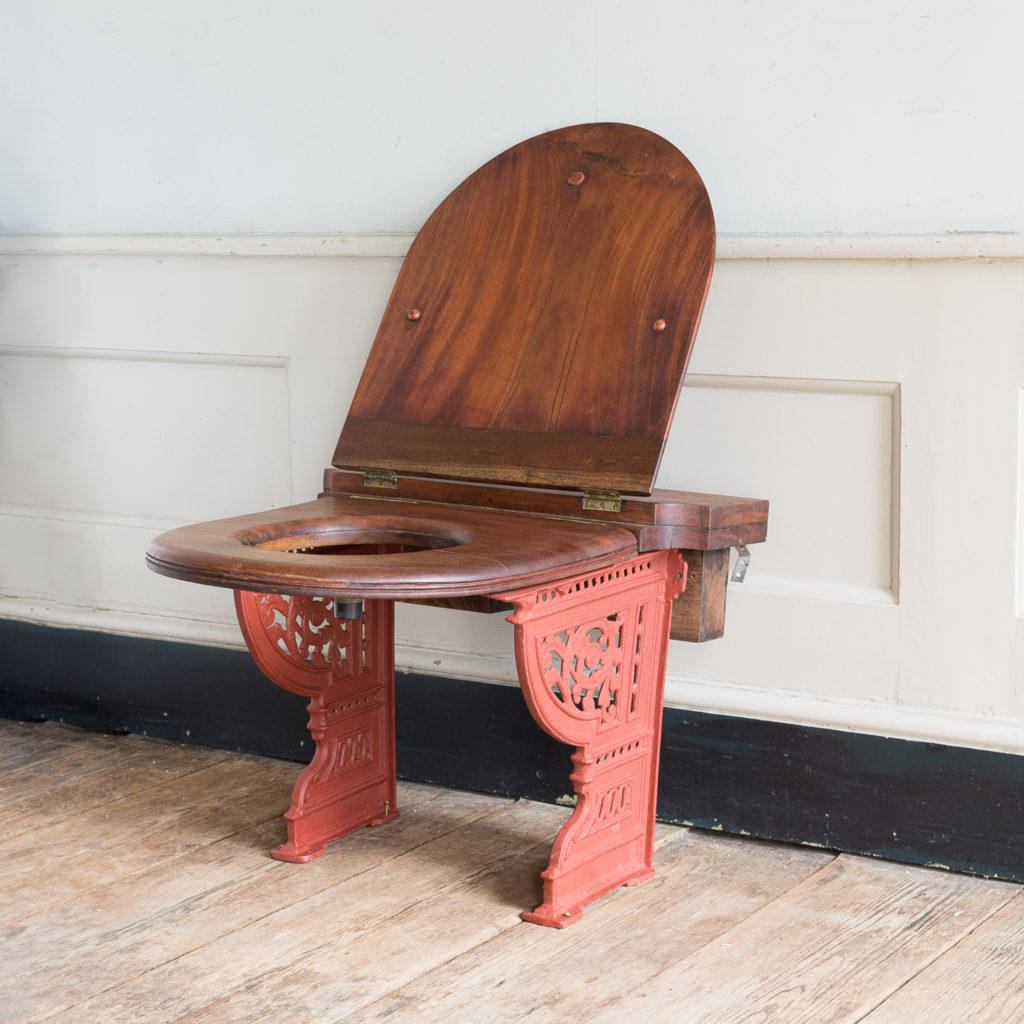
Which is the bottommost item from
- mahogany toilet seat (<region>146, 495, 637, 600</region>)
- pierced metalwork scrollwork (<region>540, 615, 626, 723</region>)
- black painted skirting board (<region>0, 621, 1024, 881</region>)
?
black painted skirting board (<region>0, 621, 1024, 881</region>)

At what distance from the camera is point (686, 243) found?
1725mm

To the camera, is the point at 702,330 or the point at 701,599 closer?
the point at 701,599

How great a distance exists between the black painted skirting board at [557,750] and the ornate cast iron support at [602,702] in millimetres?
195

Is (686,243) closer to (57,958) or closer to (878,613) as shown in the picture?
(878,613)

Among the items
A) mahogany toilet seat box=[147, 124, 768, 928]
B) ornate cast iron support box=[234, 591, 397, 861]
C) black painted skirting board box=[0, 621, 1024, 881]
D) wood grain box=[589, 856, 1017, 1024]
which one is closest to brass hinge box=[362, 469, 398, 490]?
mahogany toilet seat box=[147, 124, 768, 928]

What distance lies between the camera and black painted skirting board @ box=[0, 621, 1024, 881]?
1784mm

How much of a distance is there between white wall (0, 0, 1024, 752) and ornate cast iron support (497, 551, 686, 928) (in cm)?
21

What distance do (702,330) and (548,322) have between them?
0.76ft

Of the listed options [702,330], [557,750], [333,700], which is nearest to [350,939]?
[333,700]

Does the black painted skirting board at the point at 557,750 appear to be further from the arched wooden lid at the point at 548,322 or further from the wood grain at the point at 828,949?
the arched wooden lid at the point at 548,322

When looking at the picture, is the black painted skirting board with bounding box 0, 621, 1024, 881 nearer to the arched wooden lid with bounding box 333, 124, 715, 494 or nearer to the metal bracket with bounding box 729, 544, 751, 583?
the metal bracket with bounding box 729, 544, 751, 583

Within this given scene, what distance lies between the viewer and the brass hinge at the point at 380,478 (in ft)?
6.23

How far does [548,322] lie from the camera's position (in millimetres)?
1830

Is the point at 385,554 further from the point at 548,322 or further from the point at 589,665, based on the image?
the point at 548,322
